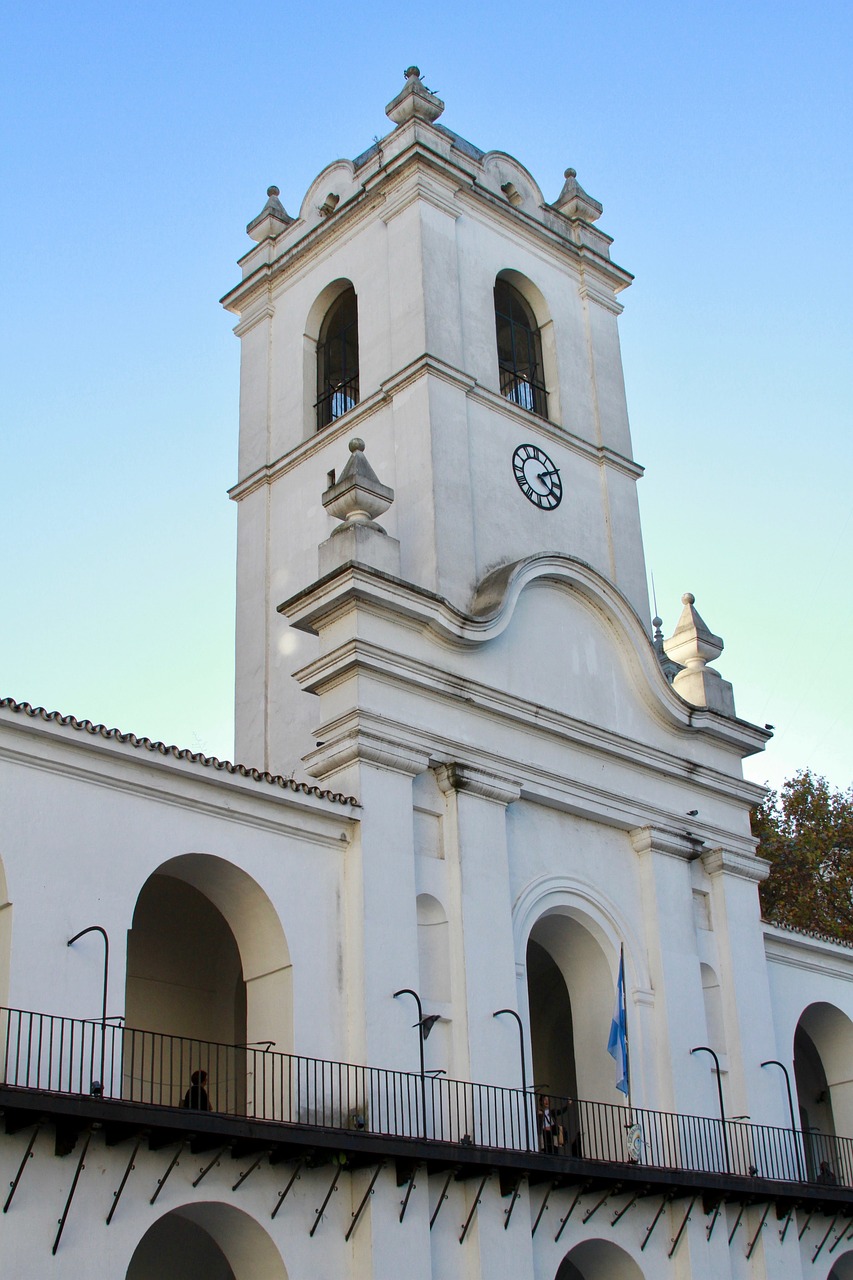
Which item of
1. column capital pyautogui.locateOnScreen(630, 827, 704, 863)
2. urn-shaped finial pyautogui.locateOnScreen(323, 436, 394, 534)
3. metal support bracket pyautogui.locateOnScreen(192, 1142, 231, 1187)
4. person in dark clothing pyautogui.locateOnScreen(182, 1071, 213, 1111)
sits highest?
urn-shaped finial pyautogui.locateOnScreen(323, 436, 394, 534)

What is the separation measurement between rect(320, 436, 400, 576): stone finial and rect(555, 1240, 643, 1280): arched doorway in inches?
348

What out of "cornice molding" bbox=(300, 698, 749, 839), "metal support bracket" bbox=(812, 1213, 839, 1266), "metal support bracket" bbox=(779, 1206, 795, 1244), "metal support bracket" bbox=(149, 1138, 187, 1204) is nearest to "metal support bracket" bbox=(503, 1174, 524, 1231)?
"metal support bracket" bbox=(149, 1138, 187, 1204)

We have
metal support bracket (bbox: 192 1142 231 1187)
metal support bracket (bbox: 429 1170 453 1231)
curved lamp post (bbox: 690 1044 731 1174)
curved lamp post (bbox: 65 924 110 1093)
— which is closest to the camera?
curved lamp post (bbox: 65 924 110 1093)

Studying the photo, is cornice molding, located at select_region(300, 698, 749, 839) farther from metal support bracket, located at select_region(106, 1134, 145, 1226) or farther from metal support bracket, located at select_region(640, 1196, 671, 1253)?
metal support bracket, located at select_region(106, 1134, 145, 1226)

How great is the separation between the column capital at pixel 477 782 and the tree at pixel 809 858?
15987 millimetres

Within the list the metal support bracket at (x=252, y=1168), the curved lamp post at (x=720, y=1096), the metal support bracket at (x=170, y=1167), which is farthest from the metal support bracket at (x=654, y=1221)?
the metal support bracket at (x=170, y=1167)

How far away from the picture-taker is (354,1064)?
1727 centimetres

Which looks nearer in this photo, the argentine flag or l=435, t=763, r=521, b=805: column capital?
the argentine flag

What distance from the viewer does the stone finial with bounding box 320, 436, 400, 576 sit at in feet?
67.7

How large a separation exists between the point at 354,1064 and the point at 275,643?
334 inches

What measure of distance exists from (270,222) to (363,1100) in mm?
16823

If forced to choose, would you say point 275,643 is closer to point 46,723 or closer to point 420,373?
point 420,373

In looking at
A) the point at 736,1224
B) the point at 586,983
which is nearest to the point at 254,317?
the point at 586,983

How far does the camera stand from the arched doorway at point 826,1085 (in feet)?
84.7
